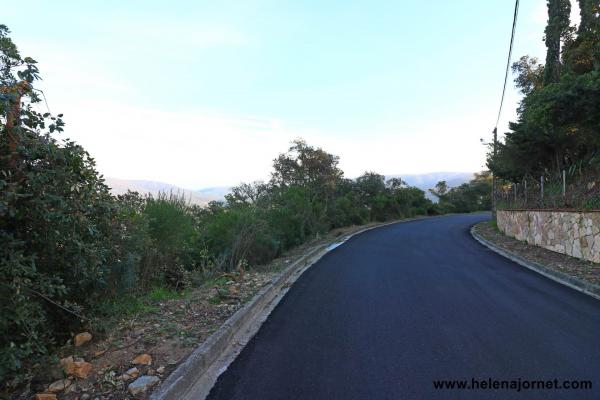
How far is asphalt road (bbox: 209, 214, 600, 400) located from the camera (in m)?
3.85

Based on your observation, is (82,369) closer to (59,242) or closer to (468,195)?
(59,242)

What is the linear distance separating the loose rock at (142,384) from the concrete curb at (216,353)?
11 centimetres

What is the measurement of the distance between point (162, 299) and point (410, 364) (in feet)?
13.6

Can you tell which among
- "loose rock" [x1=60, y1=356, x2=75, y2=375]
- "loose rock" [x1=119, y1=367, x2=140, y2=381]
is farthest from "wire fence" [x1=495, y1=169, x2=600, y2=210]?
"loose rock" [x1=60, y1=356, x2=75, y2=375]

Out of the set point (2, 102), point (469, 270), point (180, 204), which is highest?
point (2, 102)

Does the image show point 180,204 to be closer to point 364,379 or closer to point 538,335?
point 364,379

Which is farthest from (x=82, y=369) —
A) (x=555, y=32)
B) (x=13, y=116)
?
(x=555, y=32)

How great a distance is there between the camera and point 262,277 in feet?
29.4

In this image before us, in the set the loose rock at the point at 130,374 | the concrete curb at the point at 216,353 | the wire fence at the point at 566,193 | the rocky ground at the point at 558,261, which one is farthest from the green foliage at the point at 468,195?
the loose rock at the point at 130,374

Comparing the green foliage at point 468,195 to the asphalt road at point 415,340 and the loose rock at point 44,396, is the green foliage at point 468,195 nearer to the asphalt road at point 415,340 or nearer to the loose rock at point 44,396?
the asphalt road at point 415,340

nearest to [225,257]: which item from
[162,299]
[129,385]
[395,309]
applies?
[162,299]

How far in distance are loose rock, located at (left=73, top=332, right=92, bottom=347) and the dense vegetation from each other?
1262cm

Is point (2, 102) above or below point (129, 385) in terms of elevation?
above

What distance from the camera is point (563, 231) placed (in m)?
11.8
